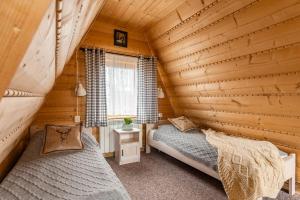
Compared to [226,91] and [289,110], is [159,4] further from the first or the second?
[289,110]

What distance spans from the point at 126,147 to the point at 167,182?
97 cm

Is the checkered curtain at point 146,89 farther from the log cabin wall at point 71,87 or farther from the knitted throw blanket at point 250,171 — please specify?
the knitted throw blanket at point 250,171

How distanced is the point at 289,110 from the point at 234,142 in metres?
0.78

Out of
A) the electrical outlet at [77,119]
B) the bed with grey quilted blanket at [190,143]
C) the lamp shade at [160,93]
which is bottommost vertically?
the bed with grey quilted blanket at [190,143]

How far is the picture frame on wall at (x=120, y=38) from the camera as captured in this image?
3438 mm

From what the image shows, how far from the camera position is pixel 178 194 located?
2318 millimetres

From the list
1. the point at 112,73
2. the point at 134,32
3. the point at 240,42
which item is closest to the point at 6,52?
the point at 240,42

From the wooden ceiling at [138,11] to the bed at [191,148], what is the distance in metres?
1.91

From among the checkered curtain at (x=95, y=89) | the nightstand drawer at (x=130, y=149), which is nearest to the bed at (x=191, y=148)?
the nightstand drawer at (x=130, y=149)

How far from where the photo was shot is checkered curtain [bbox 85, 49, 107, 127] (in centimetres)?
315

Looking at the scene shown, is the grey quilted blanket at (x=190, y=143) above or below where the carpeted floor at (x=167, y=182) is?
above

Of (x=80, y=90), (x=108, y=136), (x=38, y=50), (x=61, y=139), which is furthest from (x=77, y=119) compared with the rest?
(x=38, y=50)

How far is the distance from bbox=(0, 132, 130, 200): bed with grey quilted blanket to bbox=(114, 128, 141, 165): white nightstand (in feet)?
3.63

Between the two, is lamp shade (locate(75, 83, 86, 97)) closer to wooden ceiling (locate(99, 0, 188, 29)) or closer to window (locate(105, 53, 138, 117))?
window (locate(105, 53, 138, 117))
